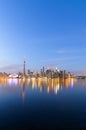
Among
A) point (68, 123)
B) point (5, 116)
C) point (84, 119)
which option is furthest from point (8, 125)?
point (84, 119)

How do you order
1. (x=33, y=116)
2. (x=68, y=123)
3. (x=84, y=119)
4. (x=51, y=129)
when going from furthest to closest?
(x=33, y=116), (x=84, y=119), (x=68, y=123), (x=51, y=129)

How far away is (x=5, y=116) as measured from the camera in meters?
35.5

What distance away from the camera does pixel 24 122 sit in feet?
104

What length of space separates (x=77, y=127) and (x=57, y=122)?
3967 mm

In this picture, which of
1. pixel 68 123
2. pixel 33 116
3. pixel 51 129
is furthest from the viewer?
pixel 33 116

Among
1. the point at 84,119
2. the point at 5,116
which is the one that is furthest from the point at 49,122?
the point at 5,116

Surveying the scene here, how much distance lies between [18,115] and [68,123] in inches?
407

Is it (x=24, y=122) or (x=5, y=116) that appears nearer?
(x=24, y=122)

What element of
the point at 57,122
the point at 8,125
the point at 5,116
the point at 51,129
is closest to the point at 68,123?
the point at 57,122

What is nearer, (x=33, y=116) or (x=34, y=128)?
(x=34, y=128)

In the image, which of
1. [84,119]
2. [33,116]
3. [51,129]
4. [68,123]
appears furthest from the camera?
[33,116]

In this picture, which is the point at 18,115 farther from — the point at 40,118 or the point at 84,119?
the point at 84,119

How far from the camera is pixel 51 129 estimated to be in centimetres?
2809

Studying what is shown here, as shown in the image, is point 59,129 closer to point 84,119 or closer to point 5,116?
point 84,119
